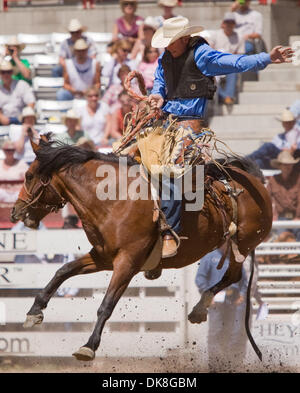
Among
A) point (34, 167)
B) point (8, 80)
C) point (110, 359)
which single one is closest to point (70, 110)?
point (8, 80)

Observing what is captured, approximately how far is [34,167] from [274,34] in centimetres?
710

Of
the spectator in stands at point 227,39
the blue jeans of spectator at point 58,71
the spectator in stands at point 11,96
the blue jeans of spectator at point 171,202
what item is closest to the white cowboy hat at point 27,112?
the spectator in stands at point 11,96

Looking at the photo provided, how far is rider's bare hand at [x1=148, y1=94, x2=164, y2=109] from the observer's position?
290 inches

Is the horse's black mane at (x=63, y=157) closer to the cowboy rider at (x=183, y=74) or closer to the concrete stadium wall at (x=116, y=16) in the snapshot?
the cowboy rider at (x=183, y=74)

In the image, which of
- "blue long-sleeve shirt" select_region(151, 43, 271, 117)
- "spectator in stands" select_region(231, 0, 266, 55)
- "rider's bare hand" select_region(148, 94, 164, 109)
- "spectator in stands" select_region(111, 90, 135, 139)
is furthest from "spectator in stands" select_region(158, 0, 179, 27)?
"rider's bare hand" select_region(148, 94, 164, 109)

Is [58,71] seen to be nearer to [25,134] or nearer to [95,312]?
[25,134]

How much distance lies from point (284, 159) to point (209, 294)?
3220 millimetres

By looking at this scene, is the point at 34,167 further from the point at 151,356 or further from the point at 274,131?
the point at 274,131

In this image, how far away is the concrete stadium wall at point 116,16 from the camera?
44.8 feet

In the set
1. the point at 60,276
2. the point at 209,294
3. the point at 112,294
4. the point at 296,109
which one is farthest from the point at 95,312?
the point at 296,109

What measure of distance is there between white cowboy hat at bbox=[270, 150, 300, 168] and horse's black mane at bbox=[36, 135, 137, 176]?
3560 millimetres

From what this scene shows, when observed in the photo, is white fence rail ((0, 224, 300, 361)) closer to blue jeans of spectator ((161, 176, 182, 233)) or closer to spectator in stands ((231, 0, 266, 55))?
blue jeans of spectator ((161, 176, 182, 233))

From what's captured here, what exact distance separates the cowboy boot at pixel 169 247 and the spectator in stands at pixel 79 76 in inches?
209

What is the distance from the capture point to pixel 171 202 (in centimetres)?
713
